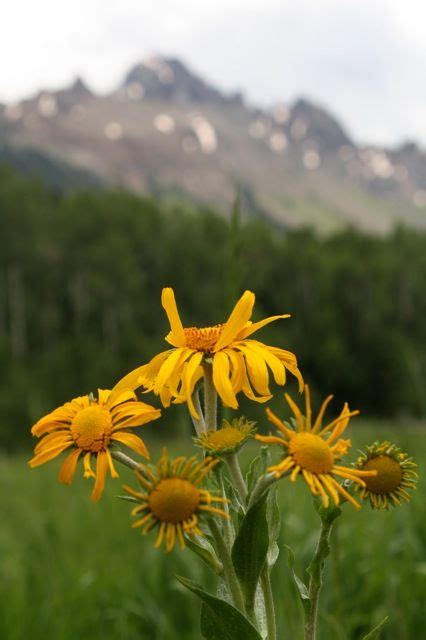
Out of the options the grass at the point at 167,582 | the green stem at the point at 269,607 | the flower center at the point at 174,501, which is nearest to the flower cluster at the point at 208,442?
the flower center at the point at 174,501

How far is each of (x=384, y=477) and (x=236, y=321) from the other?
0.31 metres

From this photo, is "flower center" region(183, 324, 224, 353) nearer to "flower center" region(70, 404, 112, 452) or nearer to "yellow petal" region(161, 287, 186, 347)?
"yellow petal" region(161, 287, 186, 347)

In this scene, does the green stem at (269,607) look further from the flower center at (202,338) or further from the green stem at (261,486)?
the flower center at (202,338)

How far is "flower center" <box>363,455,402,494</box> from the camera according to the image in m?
0.94

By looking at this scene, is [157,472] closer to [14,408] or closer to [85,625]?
[85,625]

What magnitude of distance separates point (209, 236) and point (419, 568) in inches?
1948

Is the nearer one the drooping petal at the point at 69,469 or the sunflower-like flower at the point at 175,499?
the sunflower-like flower at the point at 175,499

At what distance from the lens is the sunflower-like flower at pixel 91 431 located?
2.99 ft

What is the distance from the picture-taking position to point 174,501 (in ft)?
2.60

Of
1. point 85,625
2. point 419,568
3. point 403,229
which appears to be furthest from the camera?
point 403,229

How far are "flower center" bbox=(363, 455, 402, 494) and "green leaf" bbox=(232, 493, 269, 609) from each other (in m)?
0.16

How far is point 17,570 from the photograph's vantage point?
3.48 metres

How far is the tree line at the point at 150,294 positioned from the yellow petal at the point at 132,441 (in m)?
36.9

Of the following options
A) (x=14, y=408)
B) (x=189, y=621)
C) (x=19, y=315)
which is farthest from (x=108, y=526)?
(x=19, y=315)
